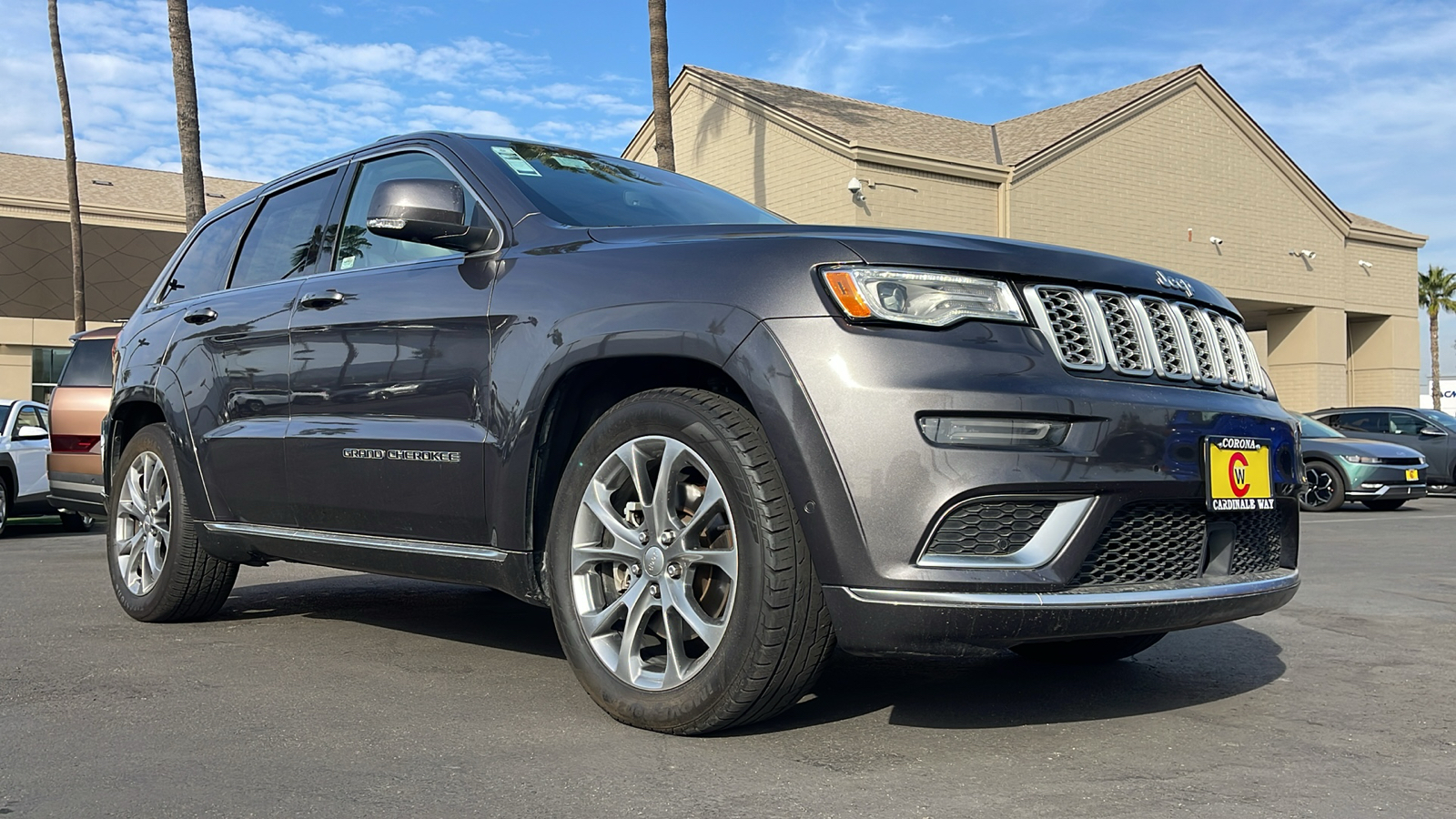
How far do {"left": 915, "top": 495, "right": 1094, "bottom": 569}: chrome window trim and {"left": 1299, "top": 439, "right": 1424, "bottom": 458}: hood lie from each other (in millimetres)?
14310

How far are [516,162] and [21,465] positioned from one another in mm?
11041

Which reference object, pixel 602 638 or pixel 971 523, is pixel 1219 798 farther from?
pixel 602 638

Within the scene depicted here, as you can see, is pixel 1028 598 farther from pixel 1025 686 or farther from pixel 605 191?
pixel 605 191

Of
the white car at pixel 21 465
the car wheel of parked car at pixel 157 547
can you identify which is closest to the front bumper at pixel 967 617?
the car wheel of parked car at pixel 157 547

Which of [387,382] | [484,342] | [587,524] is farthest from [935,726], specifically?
[387,382]

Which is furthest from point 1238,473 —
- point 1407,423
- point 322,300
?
point 1407,423

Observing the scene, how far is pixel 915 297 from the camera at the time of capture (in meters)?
3.23

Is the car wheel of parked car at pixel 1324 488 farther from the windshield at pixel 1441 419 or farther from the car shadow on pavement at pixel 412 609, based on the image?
the car shadow on pavement at pixel 412 609

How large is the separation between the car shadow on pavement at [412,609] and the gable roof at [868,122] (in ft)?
57.1

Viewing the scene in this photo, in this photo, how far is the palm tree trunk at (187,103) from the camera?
55.5 ft

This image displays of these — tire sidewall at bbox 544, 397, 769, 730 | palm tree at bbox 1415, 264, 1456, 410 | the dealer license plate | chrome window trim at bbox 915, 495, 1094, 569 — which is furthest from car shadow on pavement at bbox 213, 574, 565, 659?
palm tree at bbox 1415, 264, 1456, 410

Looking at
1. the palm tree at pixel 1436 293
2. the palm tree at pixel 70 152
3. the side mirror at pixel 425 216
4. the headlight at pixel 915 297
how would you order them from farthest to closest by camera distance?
the palm tree at pixel 1436 293
the palm tree at pixel 70 152
the side mirror at pixel 425 216
the headlight at pixel 915 297

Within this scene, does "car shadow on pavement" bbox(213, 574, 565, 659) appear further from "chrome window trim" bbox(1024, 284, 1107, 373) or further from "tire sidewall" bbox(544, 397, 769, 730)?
"chrome window trim" bbox(1024, 284, 1107, 373)

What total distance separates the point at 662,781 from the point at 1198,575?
1.51m
